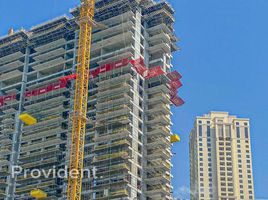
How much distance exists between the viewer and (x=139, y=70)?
167000mm

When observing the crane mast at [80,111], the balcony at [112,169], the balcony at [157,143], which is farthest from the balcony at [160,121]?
the crane mast at [80,111]

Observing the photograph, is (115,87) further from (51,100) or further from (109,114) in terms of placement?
(51,100)

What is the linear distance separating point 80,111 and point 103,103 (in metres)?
20.5

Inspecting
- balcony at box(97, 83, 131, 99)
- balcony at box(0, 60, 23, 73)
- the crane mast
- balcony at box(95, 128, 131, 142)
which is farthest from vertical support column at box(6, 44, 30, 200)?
the crane mast

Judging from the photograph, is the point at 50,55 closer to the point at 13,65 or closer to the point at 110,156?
the point at 13,65

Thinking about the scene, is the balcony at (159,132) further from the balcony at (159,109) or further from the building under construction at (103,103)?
the balcony at (159,109)

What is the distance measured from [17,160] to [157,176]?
46292 millimetres

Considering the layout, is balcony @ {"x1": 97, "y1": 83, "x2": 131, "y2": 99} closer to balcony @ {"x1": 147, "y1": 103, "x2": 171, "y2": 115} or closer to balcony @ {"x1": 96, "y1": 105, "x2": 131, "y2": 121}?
balcony @ {"x1": 96, "y1": 105, "x2": 131, "y2": 121}

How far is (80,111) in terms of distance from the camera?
142000 mm

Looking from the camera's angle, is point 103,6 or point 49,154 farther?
point 103,6

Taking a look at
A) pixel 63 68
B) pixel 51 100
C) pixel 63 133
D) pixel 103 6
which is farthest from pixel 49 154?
pixel 103 6

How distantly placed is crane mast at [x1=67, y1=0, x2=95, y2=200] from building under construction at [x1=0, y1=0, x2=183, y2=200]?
9.36 meters

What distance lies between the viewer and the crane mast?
14025cm

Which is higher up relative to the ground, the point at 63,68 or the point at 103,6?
the point at 103,6
